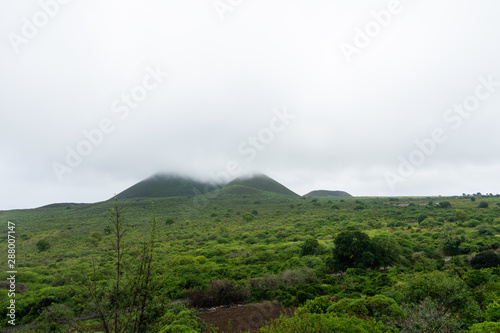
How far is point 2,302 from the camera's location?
18.9 metres

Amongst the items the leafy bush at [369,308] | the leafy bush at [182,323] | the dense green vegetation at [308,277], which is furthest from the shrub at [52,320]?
the leafy bush at [369,308]

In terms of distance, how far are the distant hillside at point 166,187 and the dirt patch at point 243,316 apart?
122m

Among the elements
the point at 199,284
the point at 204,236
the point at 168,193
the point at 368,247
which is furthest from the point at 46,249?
the point at 168,193

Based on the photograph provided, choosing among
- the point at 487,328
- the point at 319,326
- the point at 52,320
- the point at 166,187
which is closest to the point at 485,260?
the point at 487,328

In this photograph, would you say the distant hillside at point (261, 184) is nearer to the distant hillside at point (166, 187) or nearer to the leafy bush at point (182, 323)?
the distant hillside at point (166, 187)

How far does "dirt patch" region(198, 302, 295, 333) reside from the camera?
46.3 feet

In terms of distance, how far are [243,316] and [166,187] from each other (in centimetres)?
13975

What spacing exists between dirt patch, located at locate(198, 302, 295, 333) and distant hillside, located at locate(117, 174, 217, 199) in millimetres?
122109

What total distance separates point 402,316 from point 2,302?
84.1ft

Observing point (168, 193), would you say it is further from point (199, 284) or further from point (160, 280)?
point (160, 280)

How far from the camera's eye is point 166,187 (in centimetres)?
14725

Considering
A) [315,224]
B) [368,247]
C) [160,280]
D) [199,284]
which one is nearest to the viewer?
[160,280]

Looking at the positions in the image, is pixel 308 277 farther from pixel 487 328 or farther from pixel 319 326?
pixel 319 326

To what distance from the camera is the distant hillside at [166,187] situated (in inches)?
5315
